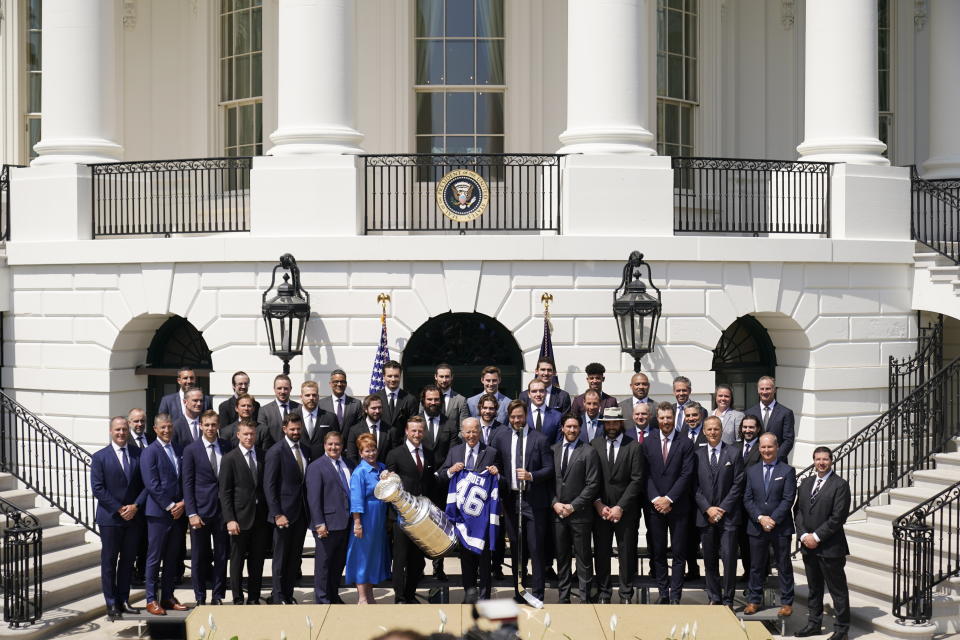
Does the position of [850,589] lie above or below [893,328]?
below

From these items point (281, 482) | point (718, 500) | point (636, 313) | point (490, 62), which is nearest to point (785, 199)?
point (636, 313)

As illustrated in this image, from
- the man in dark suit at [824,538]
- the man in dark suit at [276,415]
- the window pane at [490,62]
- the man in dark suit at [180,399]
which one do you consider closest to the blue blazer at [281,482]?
the man in dark suit at [276,415]

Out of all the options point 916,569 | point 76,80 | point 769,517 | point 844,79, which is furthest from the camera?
point 76,80

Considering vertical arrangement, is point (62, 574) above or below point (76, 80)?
below

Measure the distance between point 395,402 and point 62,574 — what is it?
166 inches

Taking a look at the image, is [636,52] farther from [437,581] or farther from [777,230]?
[437,581]

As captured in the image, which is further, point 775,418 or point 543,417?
point 775,418

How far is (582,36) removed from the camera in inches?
729

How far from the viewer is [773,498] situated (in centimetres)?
1378

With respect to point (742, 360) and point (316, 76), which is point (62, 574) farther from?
point (742, 360)

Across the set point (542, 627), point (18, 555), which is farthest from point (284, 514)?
point (542, 627)

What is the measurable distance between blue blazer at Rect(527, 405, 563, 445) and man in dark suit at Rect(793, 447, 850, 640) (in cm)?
287

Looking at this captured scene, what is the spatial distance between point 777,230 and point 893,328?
7.16 ft

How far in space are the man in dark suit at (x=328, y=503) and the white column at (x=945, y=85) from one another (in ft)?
42.8
